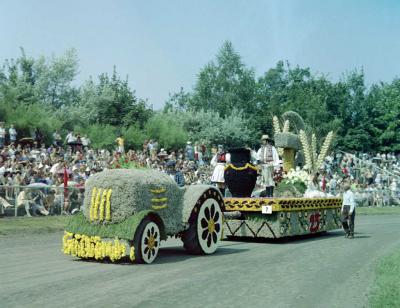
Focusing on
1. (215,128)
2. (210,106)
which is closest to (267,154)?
(215,128)

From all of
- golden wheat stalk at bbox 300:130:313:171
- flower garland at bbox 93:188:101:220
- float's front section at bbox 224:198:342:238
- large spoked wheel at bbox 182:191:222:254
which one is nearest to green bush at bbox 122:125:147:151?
golden wheat stalk at bbox 300:130:313:171

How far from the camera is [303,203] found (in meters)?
17.4

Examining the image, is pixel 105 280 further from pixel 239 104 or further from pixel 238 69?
pixel 238 69

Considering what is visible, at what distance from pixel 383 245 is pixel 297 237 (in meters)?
2.63

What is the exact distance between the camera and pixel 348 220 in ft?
61.4

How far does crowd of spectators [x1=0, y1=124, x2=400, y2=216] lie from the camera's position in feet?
63.2

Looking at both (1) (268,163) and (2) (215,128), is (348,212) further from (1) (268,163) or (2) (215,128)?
(2) (215,128)

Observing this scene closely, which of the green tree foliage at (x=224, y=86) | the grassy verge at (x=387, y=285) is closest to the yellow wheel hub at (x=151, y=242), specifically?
the grassy verge at (x=387, y=285)

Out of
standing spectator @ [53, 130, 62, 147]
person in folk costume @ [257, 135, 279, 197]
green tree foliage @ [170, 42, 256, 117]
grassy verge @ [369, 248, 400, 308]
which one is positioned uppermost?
green tree foliage @ [170, 42, 256, 117]

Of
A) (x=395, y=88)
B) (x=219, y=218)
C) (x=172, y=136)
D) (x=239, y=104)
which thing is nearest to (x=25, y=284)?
(x=219, y=218)

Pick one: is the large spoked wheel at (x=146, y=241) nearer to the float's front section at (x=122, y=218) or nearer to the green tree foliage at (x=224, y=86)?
the float's front section at (x=122, y=218)

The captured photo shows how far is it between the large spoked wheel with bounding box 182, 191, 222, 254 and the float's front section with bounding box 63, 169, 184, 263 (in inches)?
36.8

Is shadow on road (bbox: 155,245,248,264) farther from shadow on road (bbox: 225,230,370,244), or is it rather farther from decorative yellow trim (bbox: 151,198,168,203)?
shadow on road (bbox: 225,230,370,244)

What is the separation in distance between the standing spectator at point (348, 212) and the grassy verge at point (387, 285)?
5.36 m
